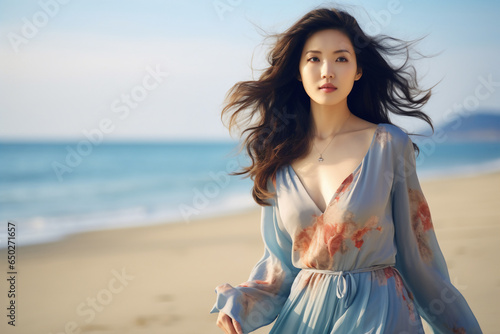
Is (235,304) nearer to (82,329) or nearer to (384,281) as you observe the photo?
(384,281)

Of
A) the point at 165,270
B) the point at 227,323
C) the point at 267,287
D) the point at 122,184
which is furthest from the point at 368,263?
the point at 122,184

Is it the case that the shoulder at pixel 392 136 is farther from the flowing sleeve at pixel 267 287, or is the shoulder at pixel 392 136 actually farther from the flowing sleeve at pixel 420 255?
the flowing sleeve at pixel 267 287

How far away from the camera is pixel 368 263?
249 cm

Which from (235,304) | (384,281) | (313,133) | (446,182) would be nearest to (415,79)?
(313,133)

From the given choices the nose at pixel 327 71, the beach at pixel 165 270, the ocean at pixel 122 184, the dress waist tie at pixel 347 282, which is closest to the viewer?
the dress waist tie at pixel 347 282

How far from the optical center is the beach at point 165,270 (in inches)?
233

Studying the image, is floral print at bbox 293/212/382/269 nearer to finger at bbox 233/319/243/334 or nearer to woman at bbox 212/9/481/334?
woman at bbox 212/9/481/334

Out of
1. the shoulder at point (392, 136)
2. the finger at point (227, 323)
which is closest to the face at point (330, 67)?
the shoulder at point (392, 136)

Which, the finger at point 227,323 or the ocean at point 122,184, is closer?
the finger at point 227,323

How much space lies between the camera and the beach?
593 cm

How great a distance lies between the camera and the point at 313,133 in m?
2.81

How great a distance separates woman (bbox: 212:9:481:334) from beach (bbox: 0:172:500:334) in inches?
106

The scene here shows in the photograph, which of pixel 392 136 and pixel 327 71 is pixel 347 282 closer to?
pixel 392 136

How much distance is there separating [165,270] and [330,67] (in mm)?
5598
